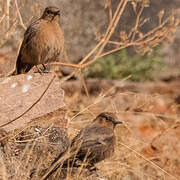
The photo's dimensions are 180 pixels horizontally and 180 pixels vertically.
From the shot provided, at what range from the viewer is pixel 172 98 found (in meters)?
11.5

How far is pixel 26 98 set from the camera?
521 centimetres

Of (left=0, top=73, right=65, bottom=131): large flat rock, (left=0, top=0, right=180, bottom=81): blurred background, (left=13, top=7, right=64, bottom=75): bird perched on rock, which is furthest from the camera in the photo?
(left=0, top=0, right=180, bottom=81): blurred background

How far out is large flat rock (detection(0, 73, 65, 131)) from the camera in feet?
16.4

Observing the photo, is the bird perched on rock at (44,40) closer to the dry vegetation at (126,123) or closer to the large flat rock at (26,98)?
the dry vegetation at (126,123)

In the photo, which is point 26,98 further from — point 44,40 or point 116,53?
point 116,53

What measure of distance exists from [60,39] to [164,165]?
290cm

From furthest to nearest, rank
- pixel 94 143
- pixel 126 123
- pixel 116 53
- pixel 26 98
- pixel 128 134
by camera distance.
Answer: pixel 116 53, pixel 126 123, pixel 128 134, pixel 26 98, pixel 94 143

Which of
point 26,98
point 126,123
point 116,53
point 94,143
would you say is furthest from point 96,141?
point 116,53

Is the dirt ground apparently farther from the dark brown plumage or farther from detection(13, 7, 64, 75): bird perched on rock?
detection(13, 7, 64, 75): bird perched on rock

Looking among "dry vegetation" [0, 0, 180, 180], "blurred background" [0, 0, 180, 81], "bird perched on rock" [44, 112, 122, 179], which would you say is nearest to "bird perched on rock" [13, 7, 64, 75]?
"dry vegetation" [0, 0, 180, 180]

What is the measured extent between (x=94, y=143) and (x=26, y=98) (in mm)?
973

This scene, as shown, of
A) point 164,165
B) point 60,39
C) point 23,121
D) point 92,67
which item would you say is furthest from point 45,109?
point 92,67

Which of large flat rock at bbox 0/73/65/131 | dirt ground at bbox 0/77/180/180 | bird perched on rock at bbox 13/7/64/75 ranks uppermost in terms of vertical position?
bird perched on rock at bbox 13/7/64/75

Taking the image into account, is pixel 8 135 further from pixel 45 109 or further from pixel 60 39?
pixel 60 39
